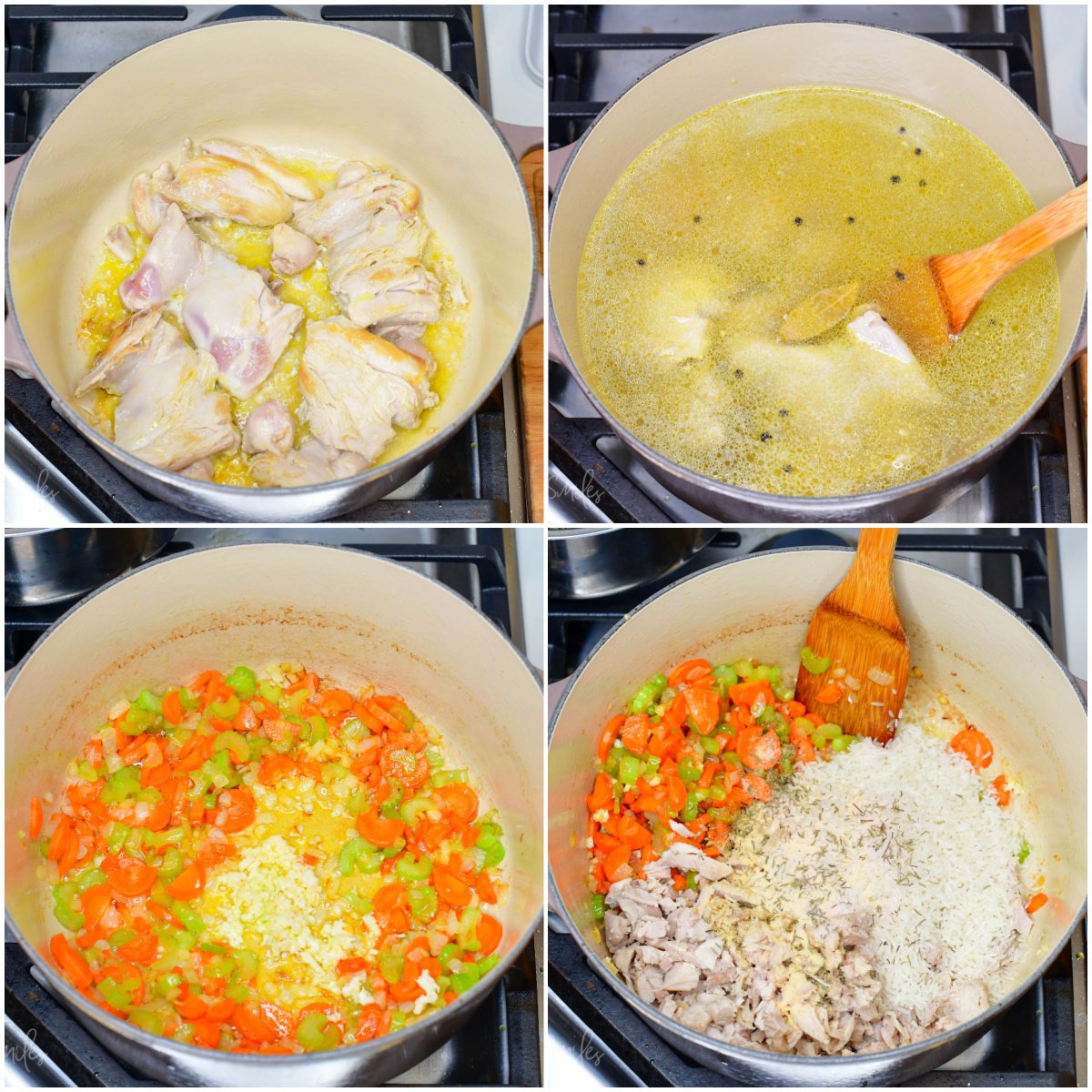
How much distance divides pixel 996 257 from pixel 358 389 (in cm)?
91

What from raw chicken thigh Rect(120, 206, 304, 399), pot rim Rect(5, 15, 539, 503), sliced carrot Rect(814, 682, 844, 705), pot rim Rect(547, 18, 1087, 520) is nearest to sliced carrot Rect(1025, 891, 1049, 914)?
sliced carrot Rect(814, 682, 844, 705)

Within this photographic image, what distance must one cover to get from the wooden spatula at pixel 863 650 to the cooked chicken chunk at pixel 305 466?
73cm

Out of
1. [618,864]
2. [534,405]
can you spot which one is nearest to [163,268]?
[534,405]

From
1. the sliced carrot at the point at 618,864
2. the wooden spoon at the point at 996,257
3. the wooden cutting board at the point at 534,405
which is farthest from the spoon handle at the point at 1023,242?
the sliced carrot at the point at 618,864

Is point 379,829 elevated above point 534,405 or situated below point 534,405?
below

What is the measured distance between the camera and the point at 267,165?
1745mm

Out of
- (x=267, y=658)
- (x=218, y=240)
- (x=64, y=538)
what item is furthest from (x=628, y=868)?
(x=218, y=240)

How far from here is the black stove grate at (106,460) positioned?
1602 mm

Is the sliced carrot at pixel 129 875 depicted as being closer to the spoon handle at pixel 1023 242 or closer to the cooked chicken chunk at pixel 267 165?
the cooked chicken chunk at pixel 267 165

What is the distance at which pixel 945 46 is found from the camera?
64.0 inches

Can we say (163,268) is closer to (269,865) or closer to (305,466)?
(305,466)

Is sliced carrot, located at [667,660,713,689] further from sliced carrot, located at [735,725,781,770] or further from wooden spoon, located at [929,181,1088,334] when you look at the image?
wooden spoon, located at [929,181,1088,334]

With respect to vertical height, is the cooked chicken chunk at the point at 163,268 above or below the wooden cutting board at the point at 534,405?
above

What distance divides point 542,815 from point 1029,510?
0.85 metres
